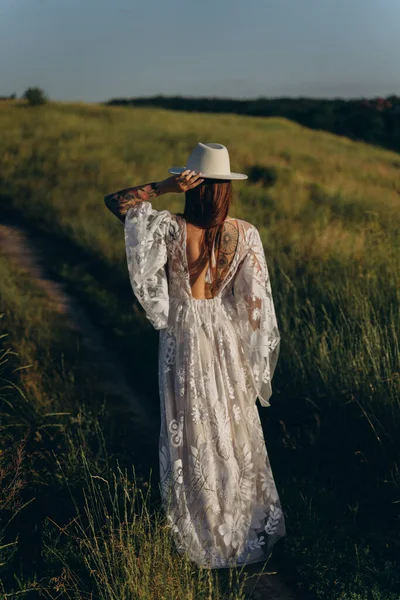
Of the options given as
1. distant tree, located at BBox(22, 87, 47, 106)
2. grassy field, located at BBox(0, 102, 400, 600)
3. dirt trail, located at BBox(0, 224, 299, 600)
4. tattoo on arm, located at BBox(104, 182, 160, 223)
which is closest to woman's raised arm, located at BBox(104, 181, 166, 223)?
tattoo on arm, located at BBox(104, 182, 160, 223)

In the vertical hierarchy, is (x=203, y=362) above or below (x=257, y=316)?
below

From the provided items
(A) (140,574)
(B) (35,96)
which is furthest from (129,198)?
(B) (35,96)

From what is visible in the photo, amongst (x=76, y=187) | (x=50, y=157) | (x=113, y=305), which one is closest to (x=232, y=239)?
(x=113, y=305)

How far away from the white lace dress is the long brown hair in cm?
12

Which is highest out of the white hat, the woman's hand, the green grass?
the white hat

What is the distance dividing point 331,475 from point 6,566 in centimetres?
235

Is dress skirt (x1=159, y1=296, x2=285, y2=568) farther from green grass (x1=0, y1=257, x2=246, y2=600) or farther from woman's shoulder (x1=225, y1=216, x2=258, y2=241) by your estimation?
woman's shoulder (x1=225, y1=216, x2=258, y2=241)

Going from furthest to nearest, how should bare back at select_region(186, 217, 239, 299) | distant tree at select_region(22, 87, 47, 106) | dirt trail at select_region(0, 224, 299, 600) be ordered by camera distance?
distant tree at select_region(22, 87, 47, 106)
dirt trail at select_region(0, 224, 299, 600)
bare back at select_region(186, 217, 239, 299)

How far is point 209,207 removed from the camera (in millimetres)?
3920

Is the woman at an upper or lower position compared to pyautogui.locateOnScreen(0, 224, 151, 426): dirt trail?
upper

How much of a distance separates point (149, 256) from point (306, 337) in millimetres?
2822

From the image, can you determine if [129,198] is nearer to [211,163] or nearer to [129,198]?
[129,198]

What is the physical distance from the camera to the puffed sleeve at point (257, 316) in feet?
14.2

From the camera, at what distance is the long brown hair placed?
12.8ft
